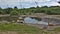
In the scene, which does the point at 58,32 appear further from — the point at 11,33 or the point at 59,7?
the point at 59,7

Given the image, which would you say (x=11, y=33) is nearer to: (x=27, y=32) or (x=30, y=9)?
(x=27, y=32)

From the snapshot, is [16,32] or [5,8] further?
[5,8]

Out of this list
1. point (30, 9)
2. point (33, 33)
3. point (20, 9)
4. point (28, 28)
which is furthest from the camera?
point (30, 9)

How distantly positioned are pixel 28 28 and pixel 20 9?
43.2 feet

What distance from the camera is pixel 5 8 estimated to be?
21531mm

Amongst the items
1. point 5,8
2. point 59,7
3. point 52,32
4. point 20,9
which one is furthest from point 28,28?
point 59,7

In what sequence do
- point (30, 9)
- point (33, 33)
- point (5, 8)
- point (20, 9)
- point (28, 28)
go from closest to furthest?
point (33, 33)
point (28, 28)
point (5, 8)
point (20, 9)
point (30, 9)

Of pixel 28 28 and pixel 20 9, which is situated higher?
pixel 28 28

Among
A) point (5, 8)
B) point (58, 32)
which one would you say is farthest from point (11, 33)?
point (5, 8)

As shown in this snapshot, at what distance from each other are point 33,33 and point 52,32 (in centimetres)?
→ 113

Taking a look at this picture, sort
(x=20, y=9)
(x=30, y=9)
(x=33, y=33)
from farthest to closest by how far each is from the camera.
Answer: (x=30, y=9) → (x=20, y=9) → (x=33, y=33)

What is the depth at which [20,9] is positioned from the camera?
23.6m

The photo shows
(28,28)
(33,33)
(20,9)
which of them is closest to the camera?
(33,33)

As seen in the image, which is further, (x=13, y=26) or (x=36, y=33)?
(x=13, y=26)
